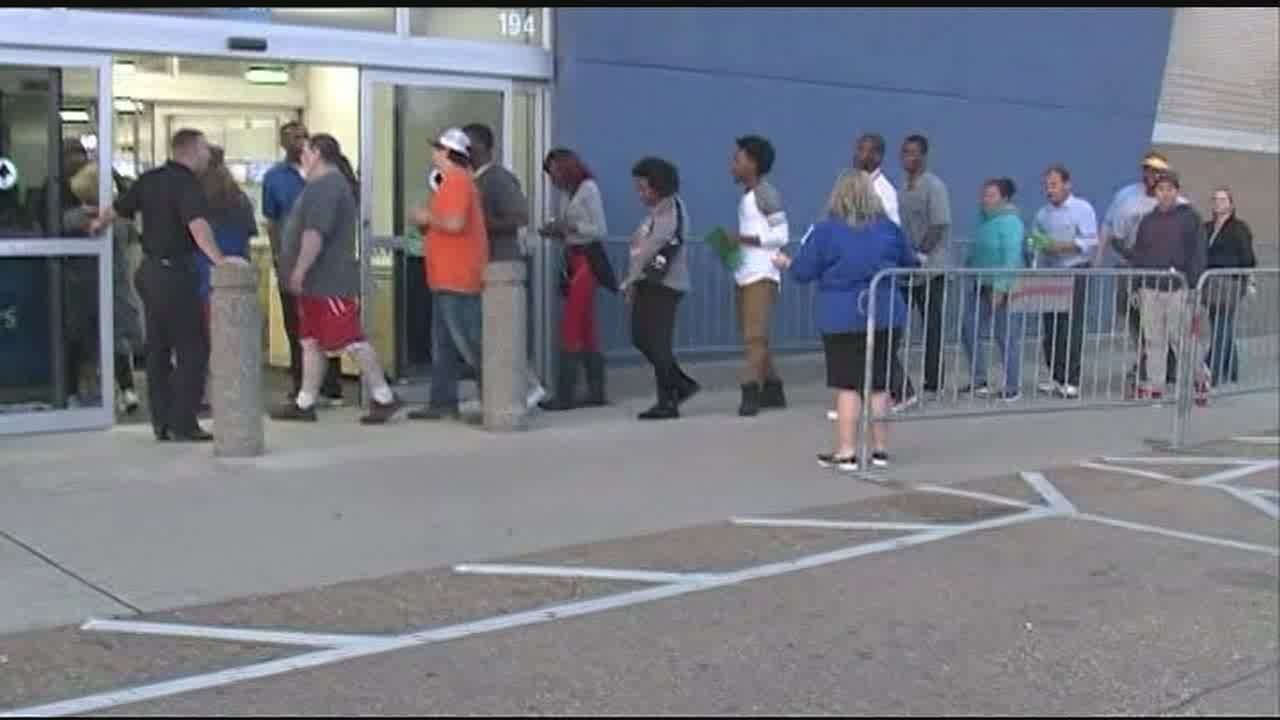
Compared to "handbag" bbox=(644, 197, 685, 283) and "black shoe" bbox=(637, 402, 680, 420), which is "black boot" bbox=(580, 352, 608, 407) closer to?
"black shoe" bbox=(637, 402, 680, 420)

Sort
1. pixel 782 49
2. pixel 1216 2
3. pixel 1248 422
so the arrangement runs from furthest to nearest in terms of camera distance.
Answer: pixel 1216 2
pixel 782 49
pixel 1248 422

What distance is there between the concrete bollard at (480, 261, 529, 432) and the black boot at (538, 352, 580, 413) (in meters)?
1.07

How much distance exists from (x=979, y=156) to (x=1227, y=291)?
12.5ft

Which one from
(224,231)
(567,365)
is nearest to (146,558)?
(224,231)

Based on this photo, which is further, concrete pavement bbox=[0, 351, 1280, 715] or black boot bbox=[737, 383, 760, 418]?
black boot bbox=[737, 383, 760, 418]

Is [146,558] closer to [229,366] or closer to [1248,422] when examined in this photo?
[229,366]

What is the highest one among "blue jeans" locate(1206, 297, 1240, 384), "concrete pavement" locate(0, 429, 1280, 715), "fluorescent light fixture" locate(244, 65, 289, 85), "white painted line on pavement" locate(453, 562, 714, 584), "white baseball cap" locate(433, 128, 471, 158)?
"fluorescent light fixture" locate(244, 65, 289, 85)

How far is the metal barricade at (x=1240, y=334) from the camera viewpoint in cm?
1112

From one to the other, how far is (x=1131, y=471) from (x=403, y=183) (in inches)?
215

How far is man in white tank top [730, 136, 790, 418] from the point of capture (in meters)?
10.5

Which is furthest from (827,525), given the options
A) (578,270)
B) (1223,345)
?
(1223,345)

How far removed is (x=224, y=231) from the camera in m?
10.1

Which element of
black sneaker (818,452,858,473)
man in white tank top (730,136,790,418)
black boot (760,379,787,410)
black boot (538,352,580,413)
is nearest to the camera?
black sneaker (818,452,858,473)

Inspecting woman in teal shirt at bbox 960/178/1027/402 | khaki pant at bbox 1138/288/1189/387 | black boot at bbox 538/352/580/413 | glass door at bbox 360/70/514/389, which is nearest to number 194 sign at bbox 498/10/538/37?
glass door at bbox 360/70/514/389
